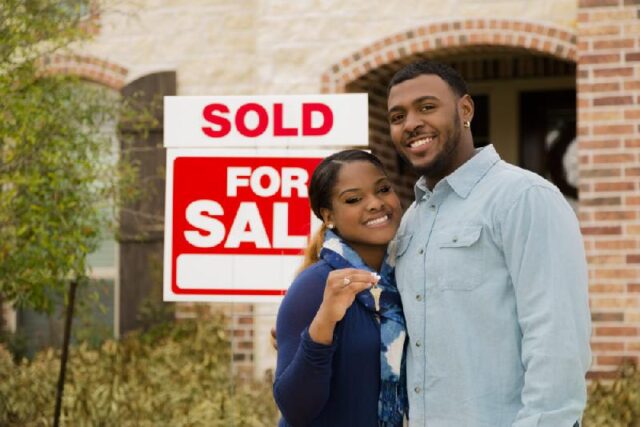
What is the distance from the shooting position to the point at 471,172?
3018 mm

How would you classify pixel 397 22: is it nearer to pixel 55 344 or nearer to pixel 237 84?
pixel 237 84

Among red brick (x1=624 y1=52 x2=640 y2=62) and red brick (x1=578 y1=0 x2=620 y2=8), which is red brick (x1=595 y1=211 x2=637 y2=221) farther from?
red brick (x1=578 y1=0 x2=620 y2=8)

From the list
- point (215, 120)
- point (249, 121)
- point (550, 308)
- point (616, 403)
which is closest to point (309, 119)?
point (249, 121)

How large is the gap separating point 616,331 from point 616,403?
2.56 ft

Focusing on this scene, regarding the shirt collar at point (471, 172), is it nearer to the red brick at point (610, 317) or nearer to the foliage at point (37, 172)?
the foliage at point (37, 172)

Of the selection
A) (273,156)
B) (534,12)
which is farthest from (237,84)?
(273,156)

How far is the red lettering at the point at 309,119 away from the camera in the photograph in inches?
205

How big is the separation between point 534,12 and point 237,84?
2.48 meters

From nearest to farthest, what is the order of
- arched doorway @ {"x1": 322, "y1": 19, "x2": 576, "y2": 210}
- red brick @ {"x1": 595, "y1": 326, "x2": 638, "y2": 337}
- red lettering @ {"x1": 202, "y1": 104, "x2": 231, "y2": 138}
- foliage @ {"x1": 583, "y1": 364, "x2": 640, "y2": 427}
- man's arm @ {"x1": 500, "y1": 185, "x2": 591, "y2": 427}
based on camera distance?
man's arm @ {"x1": 500, "y1": 185, "x2": 591, "y2": 427}
red lettering @ {"x1": 202, "y1": 104, "x2": 231, "y2": 138}
foliage @ {"x1": 583, "y1": 364, "x2": 640, "y2": 427}
red brick @ {"x1": 595, "y1": 326, "x2": 638, "y2": 337}
arched doorway @ {"x1": 322, "y1": 19, "x2": 576, "y2": 210}

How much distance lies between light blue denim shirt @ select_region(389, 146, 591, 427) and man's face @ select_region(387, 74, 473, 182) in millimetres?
52

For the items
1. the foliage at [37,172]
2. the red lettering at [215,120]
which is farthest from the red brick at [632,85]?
the red lettering at [215,120]

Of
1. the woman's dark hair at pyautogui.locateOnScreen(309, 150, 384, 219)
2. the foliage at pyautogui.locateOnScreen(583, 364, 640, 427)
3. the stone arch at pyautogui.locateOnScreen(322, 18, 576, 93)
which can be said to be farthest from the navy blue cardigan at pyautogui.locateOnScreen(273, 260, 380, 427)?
the stone arch at pyautogui.locateOnScreen(322, 18, 576, 93)

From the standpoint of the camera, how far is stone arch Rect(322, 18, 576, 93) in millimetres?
8508

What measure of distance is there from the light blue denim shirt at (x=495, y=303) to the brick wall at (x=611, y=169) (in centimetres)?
522
